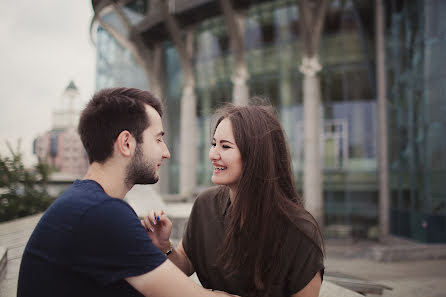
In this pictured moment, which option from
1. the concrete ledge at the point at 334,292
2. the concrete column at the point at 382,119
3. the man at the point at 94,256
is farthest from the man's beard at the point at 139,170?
the concrete column at the point at 382,119

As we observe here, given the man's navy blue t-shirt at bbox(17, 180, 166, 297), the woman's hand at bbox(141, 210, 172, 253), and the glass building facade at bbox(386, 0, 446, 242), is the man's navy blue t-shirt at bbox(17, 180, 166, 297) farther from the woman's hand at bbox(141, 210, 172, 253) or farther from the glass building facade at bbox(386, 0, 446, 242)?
the glass building facade at bbox(386, 0, 446, 242)

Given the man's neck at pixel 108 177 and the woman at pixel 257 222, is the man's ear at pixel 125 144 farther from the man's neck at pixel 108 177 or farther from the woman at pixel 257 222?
the woman at pixel 257 222

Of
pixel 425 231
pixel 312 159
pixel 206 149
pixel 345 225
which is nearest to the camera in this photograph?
pixel 425 231

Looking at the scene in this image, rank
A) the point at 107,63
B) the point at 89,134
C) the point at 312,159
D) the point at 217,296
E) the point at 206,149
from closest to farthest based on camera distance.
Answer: the point at 217,296 < the point at 89,134 < the point at 312,159 < the point at 206,149 < the point at 107,63

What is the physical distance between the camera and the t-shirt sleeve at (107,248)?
58.5 inches

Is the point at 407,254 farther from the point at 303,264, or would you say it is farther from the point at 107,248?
the point at 107,248

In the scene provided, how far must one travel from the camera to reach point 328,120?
21359 mm

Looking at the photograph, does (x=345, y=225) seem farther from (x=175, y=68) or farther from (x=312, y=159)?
(x=175, y=68)

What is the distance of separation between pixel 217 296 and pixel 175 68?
26004 mm

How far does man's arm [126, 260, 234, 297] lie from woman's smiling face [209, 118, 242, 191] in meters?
0.80

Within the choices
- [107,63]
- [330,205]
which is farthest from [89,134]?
[107,63]

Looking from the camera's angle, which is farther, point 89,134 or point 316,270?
point 316,270

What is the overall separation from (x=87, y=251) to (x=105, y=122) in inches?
26.3

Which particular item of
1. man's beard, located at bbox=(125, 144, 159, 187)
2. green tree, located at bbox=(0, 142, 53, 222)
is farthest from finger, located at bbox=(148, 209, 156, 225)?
green tree, located at bbox=(0, 142, 53, 222)
